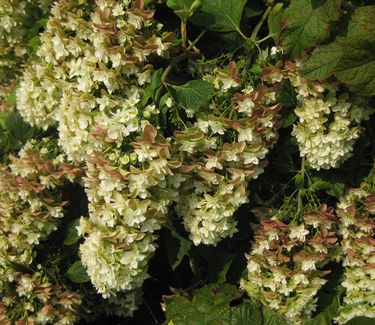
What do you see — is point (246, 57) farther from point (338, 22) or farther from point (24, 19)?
point (24, 19)

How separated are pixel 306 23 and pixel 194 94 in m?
0.36

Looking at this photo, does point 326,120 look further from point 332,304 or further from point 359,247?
point 332,304

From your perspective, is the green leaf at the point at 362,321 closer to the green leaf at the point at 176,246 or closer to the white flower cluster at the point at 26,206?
the green leaf at the point at 176,246

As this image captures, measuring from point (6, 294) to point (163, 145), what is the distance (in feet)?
3.25

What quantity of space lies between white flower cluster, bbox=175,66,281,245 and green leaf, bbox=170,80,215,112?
0.04 m

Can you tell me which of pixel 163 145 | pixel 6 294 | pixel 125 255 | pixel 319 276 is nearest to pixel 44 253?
pixel 6 294

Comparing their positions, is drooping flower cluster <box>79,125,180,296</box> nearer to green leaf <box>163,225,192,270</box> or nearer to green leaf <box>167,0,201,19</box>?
green leaf <box>163,225,192,270</box>

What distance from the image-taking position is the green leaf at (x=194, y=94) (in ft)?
5.24

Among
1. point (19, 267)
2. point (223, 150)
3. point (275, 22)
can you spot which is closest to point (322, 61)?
point (275, 22)

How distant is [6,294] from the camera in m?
2.10

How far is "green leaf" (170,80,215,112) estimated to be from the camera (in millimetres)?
1596

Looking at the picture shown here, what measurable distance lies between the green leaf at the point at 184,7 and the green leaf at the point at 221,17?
0.28ft

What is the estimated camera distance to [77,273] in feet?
6.82

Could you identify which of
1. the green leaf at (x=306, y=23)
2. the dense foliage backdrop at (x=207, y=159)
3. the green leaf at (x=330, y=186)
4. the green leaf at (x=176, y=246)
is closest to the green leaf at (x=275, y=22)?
the dense foliage backdrop at (x=207, y=159)
